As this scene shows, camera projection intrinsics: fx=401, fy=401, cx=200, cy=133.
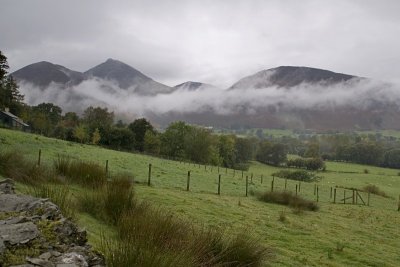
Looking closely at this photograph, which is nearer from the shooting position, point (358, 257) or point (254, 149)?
point (358, 257)

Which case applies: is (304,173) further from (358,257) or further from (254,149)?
(358,257)

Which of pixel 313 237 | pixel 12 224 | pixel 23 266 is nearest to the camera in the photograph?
pixel 23 266

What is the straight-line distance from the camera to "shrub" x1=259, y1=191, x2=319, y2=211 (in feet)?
81.8

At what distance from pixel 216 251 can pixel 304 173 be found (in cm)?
7079

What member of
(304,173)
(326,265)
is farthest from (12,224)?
(304,173)

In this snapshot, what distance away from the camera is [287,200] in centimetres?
2531

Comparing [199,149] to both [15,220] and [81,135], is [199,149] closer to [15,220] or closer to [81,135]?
[81,135]

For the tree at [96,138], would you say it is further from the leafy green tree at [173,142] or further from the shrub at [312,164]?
the shrub at [312,164]

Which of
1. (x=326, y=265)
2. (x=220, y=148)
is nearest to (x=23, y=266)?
(x=326, y=265)

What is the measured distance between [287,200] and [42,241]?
22175mm

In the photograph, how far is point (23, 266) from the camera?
392 centimetres

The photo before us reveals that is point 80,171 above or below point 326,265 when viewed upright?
above

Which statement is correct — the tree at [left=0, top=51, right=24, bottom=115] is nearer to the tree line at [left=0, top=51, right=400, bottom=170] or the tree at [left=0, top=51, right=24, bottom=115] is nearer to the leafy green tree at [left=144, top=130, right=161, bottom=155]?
the tree line at [left=0, top=51, right=400, bottom=170]

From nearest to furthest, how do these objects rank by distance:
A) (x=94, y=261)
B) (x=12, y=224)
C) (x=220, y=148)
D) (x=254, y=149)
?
(x=94, y=261) < (x=12, y=224) < (x=220, y=148) < (x=254, y=149)
